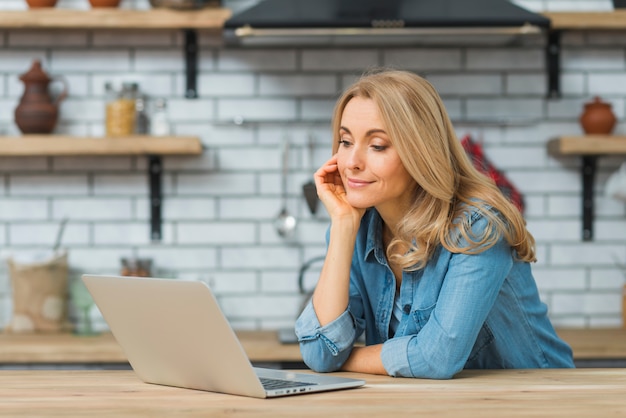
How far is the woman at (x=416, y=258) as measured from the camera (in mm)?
1886

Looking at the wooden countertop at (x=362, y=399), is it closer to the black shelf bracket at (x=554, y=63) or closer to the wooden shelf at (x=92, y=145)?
the wooden shelf at (x=92, y=145)

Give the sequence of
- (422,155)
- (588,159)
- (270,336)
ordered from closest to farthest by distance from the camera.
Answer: (422,155)
(270,336)
(588,159)

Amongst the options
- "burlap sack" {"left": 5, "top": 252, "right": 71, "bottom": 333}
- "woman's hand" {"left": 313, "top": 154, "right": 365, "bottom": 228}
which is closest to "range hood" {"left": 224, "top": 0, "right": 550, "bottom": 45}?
"woman's hand" {"left": 313, "top": 154, "right": 365, "bottom": 228}

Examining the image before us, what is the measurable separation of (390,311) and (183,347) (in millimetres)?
647

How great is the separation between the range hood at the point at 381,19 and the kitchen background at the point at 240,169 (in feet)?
1.55

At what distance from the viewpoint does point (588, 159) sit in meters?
3.71

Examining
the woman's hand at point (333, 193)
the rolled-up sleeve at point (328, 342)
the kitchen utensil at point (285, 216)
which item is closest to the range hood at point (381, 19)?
the kitchen utensil at point (285, 216)

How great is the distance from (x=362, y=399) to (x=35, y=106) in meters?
2.42

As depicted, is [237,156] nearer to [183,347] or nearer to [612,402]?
[183,347]

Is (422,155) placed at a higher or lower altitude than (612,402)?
higher

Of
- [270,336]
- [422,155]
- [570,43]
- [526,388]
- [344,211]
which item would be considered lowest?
[270,336]

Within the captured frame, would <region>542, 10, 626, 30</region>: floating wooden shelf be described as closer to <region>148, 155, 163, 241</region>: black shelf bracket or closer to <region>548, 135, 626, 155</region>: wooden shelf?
<region>548, 135, 626, 155</region>: wooden shelf

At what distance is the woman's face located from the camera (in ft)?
6.58

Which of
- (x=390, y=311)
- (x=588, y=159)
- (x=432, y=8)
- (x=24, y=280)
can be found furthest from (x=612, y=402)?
(x=24, y=280)
